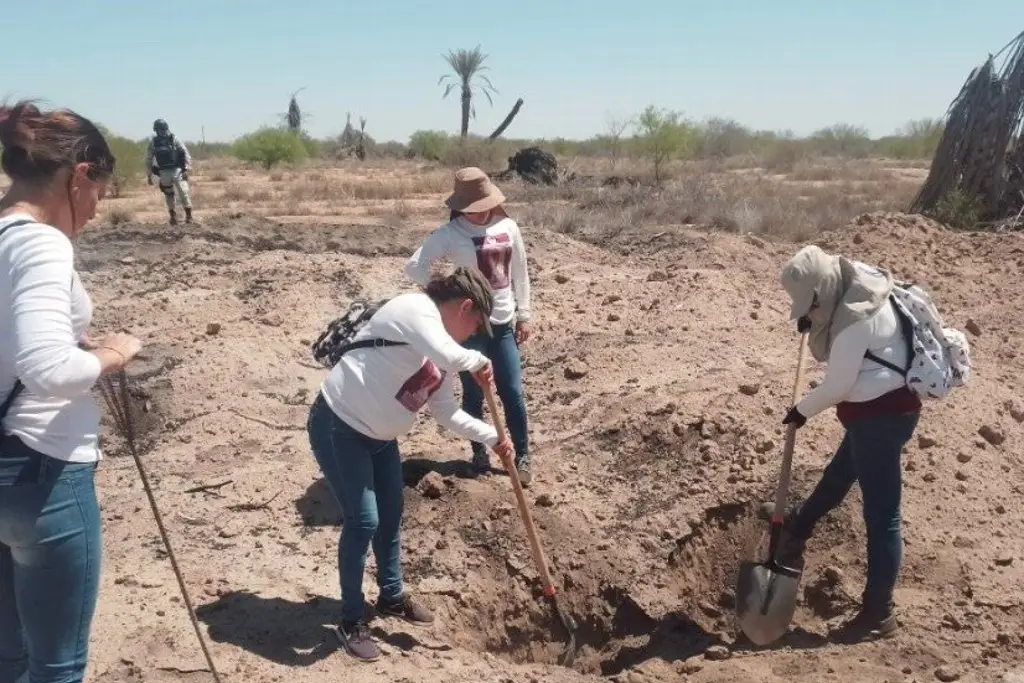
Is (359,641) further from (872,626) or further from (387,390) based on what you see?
(872,626)

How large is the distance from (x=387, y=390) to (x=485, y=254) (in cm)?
149

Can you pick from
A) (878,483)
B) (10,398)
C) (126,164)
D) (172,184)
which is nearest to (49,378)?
(10,398)

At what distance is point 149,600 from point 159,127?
30.7 ft

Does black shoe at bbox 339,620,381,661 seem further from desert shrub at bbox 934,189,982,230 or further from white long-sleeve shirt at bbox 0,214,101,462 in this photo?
desert shrub at bbox 934,189,982,230

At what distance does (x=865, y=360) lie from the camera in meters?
3.72

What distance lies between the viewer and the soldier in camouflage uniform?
40.7 ft

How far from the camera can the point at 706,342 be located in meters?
7.02

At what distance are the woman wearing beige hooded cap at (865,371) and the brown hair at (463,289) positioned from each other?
1143mm

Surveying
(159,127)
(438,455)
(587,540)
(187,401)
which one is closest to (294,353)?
(187,401)

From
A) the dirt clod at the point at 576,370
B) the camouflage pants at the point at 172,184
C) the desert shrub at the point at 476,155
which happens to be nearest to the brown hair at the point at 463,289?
the dirt clod at the point at 576,370

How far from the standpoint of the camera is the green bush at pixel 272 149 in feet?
114

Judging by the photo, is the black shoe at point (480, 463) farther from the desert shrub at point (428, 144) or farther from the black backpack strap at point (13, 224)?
the desert shrub at point (428, 144)

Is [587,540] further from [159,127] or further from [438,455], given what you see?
[159,127]

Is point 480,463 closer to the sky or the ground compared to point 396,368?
closer to the ground
